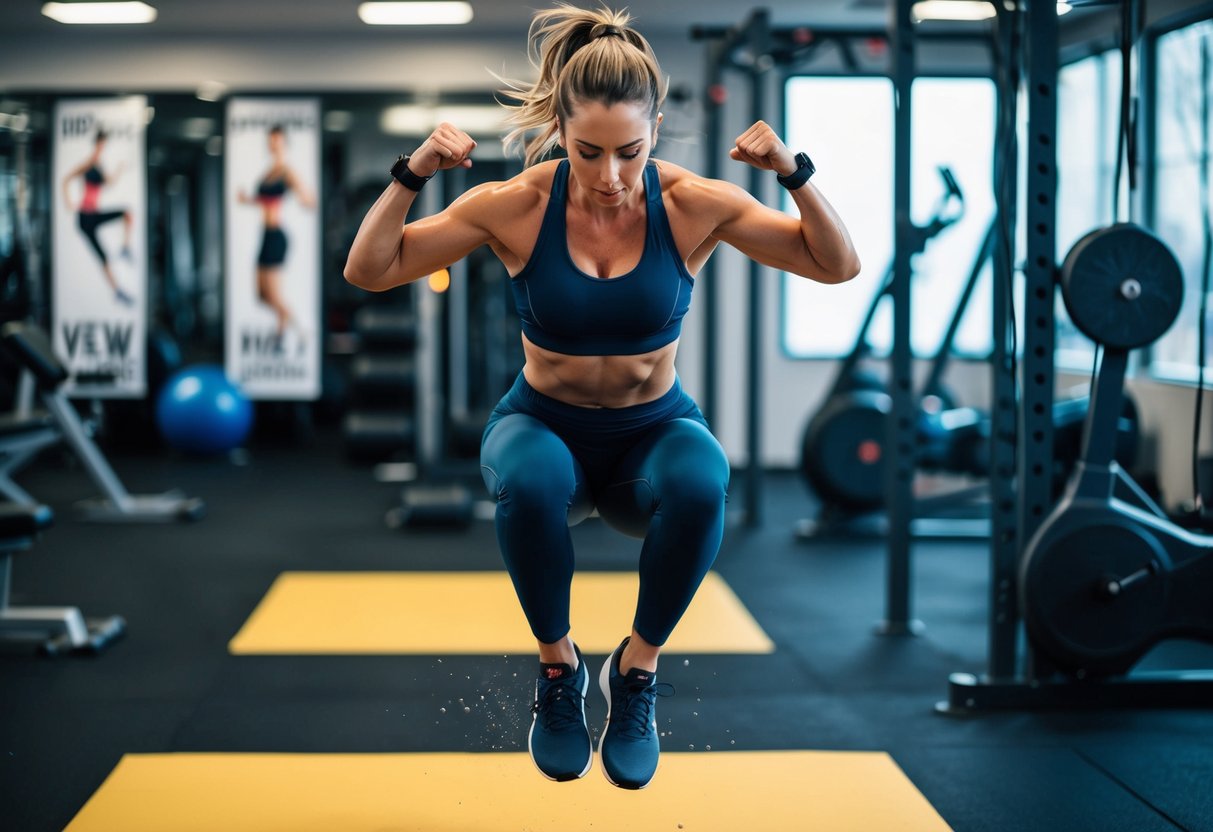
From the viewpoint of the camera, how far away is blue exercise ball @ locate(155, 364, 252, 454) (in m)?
6.59

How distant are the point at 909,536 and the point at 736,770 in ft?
4.73

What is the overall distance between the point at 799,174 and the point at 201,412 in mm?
5339

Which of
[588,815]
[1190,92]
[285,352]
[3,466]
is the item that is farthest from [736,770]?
[285,352]

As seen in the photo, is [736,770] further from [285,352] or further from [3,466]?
[285,352]

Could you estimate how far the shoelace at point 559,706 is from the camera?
1.91 m

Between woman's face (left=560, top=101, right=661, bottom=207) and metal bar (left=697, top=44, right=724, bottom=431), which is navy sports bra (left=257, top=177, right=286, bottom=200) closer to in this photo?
metal bar (left=697, top=44, right=724, bottom=431)

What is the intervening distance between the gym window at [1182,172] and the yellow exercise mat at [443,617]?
2.50 m

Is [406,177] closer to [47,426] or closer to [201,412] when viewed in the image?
[47,426]

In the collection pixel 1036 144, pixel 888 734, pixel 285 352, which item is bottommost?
pixel 888 734

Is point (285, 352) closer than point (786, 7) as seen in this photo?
No

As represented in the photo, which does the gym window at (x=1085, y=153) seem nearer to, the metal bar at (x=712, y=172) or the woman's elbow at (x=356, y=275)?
the metal bar at (x=712, y=172)

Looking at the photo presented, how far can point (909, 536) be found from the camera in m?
3.73

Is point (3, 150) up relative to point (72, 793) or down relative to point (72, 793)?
up

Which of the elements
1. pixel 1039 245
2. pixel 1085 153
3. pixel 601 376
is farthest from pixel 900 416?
pixel 1085 153
